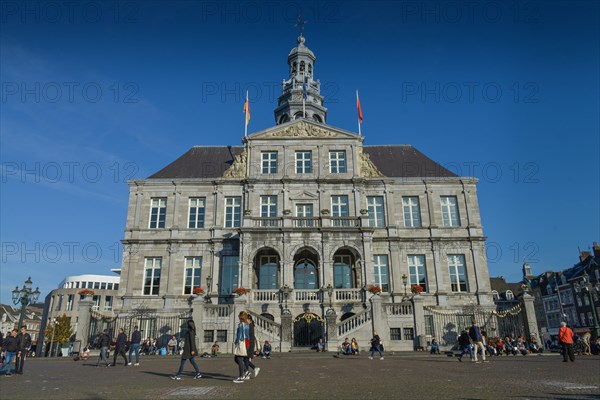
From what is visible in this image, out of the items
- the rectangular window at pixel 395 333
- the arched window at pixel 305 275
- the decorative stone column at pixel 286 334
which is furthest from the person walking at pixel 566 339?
the arched window at pixel 305 275

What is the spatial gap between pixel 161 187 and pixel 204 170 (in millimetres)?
4287

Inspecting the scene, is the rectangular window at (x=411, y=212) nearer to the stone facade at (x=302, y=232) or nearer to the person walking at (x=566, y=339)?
the stone facade at (x=302, y=232)

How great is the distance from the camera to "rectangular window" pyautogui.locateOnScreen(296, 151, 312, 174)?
35312mm

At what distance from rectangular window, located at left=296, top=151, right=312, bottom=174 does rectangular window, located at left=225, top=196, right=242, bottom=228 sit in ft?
18.6

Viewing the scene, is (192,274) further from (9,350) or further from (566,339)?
(566,339)

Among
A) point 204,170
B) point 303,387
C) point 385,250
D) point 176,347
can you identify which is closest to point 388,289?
point 385,250

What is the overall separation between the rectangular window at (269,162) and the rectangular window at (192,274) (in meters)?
9.17

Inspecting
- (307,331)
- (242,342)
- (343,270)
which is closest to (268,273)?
(343,270)

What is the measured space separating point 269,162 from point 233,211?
17.0 feet

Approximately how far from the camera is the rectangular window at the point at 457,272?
3331cm

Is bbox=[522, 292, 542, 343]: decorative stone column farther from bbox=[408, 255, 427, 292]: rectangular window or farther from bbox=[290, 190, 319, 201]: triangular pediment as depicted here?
bbox=[290, 190, 319, 201]: triangular pediment

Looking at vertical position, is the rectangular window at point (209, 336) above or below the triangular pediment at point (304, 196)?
below

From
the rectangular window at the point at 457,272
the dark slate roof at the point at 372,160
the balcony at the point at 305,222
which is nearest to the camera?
the balcony at the point at 305,222

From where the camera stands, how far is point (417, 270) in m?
33.8
